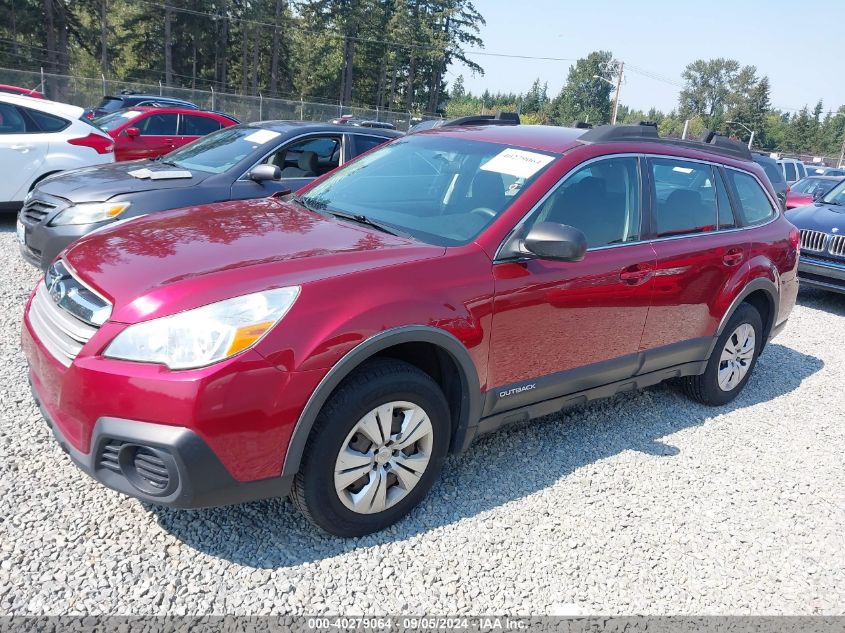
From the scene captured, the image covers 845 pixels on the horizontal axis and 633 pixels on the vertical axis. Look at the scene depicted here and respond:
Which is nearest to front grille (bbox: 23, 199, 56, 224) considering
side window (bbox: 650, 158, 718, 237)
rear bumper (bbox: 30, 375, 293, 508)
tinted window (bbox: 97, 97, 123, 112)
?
rear bumper (bbox: 30, 375, 293, 508)

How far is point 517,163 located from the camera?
11.4 feet

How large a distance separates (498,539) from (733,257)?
263cm

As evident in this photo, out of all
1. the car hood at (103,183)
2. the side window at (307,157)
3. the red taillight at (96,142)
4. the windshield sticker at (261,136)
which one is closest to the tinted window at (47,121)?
the red taillight at (96,142)

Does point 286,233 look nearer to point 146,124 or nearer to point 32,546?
point 32,546

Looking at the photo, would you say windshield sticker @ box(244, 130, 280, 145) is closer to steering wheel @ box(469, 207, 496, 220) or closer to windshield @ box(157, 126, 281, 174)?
windshield @ box(157, 126, 281, 174)

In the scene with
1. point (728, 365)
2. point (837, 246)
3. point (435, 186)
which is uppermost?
point (435, 186)

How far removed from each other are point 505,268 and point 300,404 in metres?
1.19

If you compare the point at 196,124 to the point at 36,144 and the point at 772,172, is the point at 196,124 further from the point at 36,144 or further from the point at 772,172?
the point at 772,172

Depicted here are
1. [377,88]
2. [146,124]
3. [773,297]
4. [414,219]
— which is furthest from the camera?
[377,88]

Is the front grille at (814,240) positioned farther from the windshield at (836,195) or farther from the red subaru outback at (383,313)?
the red subaru outback at (383,313)

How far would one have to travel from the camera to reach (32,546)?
8.46ft

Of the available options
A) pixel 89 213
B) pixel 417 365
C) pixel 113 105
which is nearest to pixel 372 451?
pixel 417 365

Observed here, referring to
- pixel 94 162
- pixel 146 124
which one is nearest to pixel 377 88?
pixel 146 124

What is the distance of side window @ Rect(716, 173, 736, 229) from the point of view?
4391 millimetres
